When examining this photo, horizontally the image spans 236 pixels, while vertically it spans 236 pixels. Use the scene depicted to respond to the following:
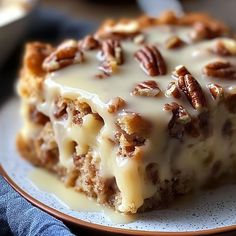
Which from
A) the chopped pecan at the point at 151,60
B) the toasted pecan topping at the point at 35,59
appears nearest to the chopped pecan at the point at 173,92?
the chopped pecan at the point at 151,60

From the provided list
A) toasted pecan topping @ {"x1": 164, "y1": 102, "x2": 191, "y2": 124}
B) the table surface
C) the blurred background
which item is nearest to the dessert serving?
toasted pecan topping @ {"x1": 164, "y1": 102, "x2": 191, "y2": 124}

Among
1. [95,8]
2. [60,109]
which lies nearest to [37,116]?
[60,109]

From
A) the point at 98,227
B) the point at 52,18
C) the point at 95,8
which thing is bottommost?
the point at 95,8

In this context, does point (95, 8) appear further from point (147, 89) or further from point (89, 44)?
point (147, 89)

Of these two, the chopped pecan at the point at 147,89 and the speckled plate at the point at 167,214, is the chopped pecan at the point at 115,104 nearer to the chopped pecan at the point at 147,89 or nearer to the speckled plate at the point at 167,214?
the chopped pecan at the point at 147,89

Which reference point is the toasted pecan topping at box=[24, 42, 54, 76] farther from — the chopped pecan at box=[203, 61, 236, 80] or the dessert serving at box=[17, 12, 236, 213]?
the chopped pecan at box=[203, 61, 236, 80]

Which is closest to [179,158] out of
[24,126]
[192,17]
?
[24,126]

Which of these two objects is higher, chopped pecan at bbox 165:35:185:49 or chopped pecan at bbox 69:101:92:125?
chopped pecan at bbox 69:101:92:125

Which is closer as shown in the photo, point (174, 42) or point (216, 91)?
point (216, 91)
